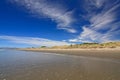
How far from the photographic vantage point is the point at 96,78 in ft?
35.7

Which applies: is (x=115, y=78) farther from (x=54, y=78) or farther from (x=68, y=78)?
(x=54, y=78)

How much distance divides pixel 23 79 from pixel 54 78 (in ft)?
6.94

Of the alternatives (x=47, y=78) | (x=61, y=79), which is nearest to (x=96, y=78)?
(x=61, y=79)

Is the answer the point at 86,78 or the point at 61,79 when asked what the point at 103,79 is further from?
the point at 61,79

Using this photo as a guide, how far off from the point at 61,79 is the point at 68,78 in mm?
560

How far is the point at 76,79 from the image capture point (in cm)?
1073

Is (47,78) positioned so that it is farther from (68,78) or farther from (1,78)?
(1,78)

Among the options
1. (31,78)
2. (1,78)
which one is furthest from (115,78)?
(1,78)

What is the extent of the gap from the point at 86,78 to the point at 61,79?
1.74 m

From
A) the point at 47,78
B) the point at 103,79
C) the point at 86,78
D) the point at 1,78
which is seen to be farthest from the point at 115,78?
the point at 1,78

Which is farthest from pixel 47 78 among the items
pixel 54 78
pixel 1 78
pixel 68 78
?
pixel 1 78

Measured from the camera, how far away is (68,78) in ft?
36.2

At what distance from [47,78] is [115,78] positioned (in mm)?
4640

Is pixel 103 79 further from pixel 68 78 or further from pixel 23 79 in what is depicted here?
pixel 23 79
